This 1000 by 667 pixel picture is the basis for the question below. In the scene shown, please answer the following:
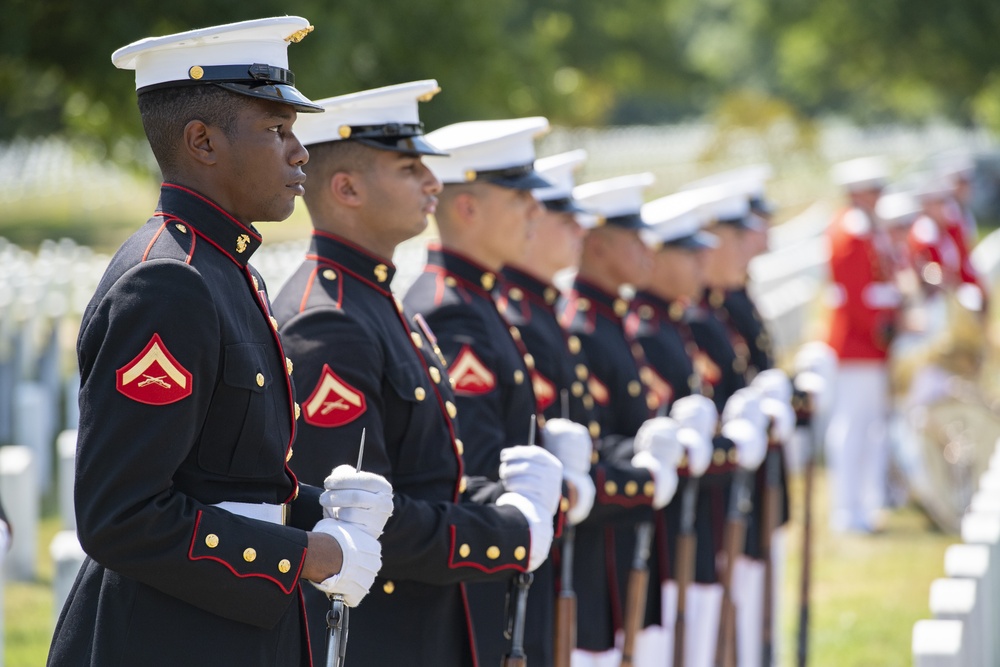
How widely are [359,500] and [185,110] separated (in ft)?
2.55

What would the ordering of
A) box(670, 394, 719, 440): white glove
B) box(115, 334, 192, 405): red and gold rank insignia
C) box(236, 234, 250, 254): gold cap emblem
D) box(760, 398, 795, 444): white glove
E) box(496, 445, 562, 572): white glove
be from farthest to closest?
box(760, 398, 795, 444): white glove
box(670, 394, 719, 440): white glove
box(496, 445, 562, 572): white glove
box(236, 234, 250, 254): gold cap emblem
box(115, 334, 192, 405): red and gold rank insignia

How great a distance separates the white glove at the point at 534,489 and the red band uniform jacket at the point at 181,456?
2.61 ft

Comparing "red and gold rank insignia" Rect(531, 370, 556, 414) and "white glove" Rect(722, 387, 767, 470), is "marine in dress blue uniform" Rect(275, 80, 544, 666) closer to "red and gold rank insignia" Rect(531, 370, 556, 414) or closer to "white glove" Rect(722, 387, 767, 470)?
"red and gold rank insignia" Rect(531, 370, 556, 414)

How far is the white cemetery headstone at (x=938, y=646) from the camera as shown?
11.8ft

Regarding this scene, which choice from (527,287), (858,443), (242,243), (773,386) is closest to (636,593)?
(527,287)

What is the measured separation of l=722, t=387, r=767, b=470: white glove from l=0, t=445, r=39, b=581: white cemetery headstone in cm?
321

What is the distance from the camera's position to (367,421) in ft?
10.2

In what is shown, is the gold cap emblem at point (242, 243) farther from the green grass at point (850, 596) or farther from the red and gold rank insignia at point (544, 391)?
the green grass at point (850, 596)

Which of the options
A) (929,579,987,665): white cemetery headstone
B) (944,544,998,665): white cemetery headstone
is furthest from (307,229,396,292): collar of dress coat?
(944,544,998,665): white cemetery headstone

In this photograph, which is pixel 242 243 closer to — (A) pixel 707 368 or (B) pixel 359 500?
(B) pixel 359 500

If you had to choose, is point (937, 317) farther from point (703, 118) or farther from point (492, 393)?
point (703, 118)

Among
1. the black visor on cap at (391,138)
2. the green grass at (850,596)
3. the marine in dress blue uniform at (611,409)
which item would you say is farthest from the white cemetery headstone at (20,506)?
the black visor on cap at (391,138)

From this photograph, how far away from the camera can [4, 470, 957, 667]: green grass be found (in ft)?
21.2

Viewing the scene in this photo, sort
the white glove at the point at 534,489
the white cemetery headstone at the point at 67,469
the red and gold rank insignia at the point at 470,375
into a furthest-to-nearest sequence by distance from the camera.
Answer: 1. the white cemetery headstone at the point at 67,469
2. the red and gold rank insignia at the point at 470,375
3. the white glove at the point at 534,489
